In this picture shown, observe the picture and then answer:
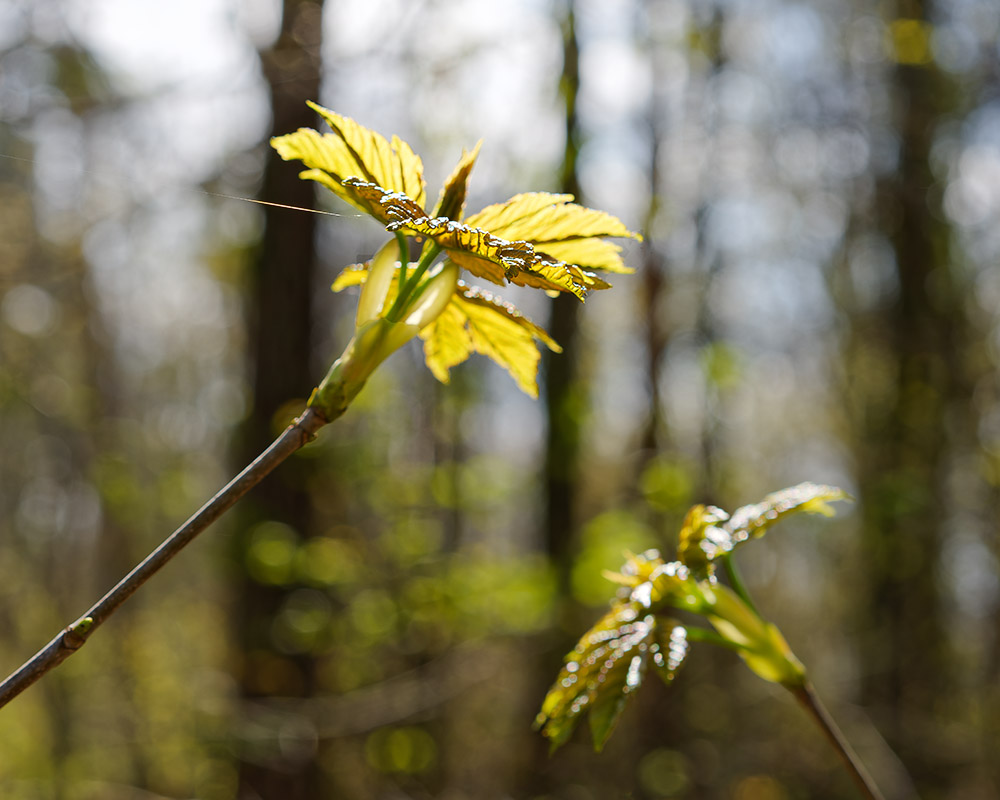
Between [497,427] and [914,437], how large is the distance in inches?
141

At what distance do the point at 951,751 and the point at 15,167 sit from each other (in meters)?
6.28

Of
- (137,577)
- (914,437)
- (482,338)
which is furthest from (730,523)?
(914,437)

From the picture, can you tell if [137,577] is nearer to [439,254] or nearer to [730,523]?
[439,254]

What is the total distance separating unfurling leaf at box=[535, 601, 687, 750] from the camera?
624 millimetres

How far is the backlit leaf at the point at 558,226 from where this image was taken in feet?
1.97

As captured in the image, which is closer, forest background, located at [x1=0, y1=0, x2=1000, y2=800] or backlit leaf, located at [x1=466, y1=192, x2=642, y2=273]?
backlit leaf, located at [x1=466, y1=192, x2=642, y2=273]

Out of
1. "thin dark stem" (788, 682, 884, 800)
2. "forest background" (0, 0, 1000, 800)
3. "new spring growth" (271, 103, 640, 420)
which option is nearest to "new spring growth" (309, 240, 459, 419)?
"new spring growth" (271, 103, 640, 420)

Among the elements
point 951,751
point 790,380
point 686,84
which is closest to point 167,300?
point 686,84

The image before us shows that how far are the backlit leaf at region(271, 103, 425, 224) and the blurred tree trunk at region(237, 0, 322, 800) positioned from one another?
8.22 ft

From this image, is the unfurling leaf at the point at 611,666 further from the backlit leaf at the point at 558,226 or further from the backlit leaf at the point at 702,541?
the backlit leaf at the point at 558,226

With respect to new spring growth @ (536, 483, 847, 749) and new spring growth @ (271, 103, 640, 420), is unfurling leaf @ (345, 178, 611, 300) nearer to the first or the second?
new spring growth @ (271, 103, 640, 420)

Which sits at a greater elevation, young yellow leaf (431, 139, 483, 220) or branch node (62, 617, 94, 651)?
young yellow leaf (431, 139, 483, 220)

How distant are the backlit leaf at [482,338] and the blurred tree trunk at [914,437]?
4796 mm

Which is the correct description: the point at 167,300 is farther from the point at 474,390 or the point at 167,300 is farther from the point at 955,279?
the point at 955,279
